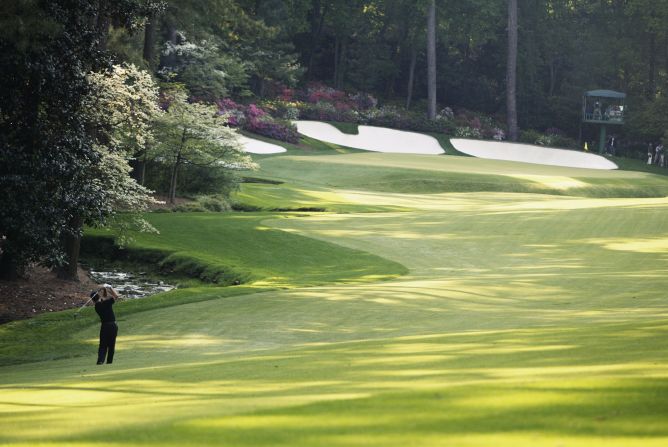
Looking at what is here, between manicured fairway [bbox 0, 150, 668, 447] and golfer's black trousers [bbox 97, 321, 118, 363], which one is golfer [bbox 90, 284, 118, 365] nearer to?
golfer's black trousers [bbox 97, 321, 118, 363]

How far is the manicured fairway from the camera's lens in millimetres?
7234

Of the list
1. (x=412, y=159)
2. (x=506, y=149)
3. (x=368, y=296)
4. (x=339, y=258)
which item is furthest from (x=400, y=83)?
(x=368, y=296)

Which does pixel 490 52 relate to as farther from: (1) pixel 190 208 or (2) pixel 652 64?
(1) pixel 190 208

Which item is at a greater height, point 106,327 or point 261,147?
point 261,147

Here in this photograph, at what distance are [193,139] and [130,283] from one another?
12.3 metres

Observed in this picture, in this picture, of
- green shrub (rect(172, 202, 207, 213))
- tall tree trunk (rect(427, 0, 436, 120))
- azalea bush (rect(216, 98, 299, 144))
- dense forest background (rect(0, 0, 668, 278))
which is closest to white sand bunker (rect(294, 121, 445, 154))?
dense forest background (rect(0, 0, 668, 278))

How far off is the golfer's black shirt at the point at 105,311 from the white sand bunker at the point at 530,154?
5974cm

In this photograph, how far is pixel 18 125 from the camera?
72.8ft

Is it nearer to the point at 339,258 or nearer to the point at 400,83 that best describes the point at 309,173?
the point at 339,258

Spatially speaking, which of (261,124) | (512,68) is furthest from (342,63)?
(261,124)

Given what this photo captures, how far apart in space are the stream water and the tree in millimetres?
9407

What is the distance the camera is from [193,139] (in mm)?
37062

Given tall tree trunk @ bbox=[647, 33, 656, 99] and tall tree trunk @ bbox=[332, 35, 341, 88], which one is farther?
tall tree trunk @ bbox=[332, 35, 341, 88]

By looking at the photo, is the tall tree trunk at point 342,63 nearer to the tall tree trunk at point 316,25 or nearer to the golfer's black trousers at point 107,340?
the tall tree trunk at point 316,25
